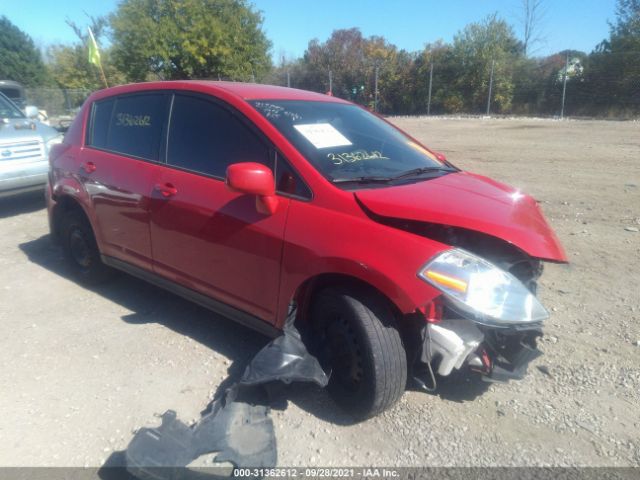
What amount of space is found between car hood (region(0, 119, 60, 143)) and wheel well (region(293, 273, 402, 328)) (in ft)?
19.7

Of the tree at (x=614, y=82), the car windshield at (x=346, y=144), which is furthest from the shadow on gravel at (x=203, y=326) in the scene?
the tree at (x=614, y=82)

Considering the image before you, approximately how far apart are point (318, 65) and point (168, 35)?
740 inches

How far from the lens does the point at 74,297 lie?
178 inches

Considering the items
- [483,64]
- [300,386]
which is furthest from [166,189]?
[483,64]

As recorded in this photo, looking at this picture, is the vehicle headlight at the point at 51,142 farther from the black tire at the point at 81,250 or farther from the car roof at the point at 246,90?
the car roof at the point at 246,90

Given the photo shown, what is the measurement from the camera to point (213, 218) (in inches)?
126

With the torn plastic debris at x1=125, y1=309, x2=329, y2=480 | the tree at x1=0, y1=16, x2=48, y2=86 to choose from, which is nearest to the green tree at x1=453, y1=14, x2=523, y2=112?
the torn plastic debris at x1=125, y1=309, x2=329, y2=480

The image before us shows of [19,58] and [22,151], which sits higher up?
[19,58]

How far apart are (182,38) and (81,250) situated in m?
21.0

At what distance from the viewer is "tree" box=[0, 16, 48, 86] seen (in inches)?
1896

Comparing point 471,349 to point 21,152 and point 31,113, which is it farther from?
point 31,113

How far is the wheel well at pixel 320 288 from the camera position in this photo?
2687mm

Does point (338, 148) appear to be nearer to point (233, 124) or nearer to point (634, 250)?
point (233, 124)

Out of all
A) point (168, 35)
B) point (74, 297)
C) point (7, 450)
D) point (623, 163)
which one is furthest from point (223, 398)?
point (168, 35)
